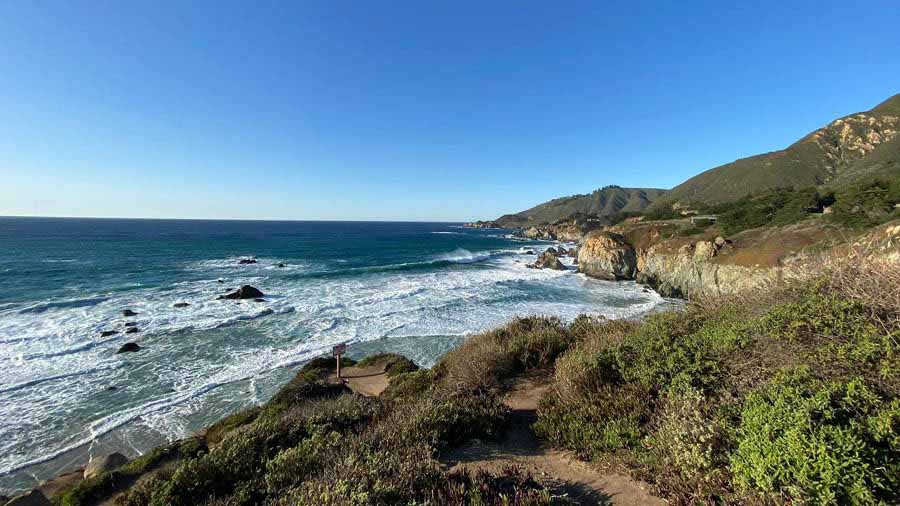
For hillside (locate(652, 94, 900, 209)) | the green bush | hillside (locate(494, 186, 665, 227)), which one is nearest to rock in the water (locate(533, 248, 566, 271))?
the green bush

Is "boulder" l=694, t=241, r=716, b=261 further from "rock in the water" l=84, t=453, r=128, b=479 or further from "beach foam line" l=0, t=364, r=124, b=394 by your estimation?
"beach foam line" l=0, t=364, r=124, b=394

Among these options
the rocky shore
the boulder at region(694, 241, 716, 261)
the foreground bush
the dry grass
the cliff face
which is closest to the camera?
the foreground bush

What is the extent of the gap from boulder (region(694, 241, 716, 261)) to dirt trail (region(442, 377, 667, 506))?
30371 mm

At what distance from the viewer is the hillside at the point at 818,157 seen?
68375 mm

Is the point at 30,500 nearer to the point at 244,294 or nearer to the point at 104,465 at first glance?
the point at 104,465

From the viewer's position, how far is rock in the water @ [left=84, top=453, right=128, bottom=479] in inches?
317

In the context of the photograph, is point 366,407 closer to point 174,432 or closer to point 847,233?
point 174,432

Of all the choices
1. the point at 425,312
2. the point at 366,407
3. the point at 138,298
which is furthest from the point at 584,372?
the point at 138,298

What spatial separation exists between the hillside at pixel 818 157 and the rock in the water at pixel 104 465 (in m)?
92.4

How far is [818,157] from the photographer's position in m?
73.3

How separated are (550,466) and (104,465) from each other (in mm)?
10554

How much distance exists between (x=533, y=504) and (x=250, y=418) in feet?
31.2

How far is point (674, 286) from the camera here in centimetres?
3052

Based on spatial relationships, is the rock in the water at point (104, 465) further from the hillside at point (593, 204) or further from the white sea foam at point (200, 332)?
the hillside at point (593, 204)
